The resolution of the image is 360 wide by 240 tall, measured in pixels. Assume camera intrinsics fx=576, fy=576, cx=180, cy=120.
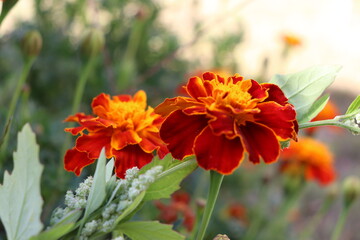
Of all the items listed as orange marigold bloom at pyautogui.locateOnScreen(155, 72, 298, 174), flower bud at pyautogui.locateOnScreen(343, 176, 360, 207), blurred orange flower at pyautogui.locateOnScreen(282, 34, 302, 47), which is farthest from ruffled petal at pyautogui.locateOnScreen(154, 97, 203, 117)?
blurred orange flower at pyautogui.locateOnScreen(282, 34, 302, 47)

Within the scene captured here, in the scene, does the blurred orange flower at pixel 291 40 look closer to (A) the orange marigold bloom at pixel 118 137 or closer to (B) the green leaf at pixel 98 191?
(A) the orange marigold bloom at pixel 118 137

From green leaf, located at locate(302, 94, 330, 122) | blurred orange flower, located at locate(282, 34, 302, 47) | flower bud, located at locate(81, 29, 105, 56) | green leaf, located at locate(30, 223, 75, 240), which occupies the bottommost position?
blurred orange flower, located at locate(282, 34, 302, 47)

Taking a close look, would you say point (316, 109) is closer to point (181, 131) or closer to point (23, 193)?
point (181, 131)

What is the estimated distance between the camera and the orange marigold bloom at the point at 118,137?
0.39m

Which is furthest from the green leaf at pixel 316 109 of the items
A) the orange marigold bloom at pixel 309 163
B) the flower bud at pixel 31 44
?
the orange marigold bloom at pixel 309 163

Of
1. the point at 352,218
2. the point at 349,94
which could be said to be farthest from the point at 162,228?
the point at 349,94

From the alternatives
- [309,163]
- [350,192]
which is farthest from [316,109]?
[309,163]

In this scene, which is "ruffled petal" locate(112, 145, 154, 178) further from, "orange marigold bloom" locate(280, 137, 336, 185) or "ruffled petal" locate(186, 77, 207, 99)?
"orange marigold bloom" locate(280, 137, 336, 185)

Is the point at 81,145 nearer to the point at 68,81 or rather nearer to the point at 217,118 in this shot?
the point at 217,118

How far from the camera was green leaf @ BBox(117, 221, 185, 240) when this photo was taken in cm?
31

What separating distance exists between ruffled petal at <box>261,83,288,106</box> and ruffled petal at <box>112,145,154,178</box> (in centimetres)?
9

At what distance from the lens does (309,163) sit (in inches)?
41.6

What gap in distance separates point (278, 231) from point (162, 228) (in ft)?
2.84

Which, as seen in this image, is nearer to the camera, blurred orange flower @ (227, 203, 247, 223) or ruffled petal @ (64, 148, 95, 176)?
ruffled petal @ (64, 148, 95, 176)
